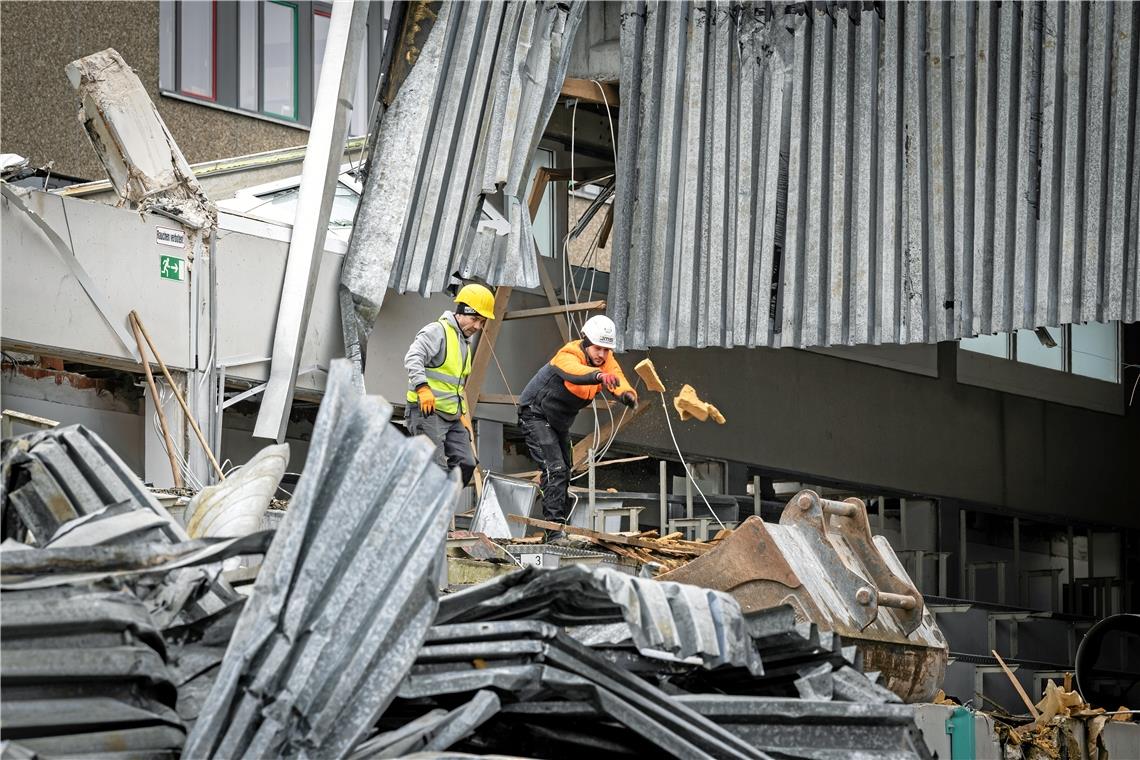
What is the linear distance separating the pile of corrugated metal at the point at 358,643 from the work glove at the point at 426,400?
648cm

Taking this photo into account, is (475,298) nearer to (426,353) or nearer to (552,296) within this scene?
(426,353)

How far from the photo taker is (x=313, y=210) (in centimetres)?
1404

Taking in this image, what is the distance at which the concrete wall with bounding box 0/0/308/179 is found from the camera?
2036cm

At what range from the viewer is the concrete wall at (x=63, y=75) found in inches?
802

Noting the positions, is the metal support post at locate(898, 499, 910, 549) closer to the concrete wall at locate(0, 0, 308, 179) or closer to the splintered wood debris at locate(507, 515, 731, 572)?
the splintered wood debris at locate(507, 515, 731, 572)

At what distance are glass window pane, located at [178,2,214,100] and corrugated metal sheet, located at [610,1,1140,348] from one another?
30.5ft

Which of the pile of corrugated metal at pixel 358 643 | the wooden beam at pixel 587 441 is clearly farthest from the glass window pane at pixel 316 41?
the pile of corrugated metal at pixel 358 643

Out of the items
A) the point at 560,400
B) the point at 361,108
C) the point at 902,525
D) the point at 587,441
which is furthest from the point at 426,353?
the point at 361,108

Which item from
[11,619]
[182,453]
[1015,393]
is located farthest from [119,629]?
[1015,393]

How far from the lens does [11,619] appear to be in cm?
467

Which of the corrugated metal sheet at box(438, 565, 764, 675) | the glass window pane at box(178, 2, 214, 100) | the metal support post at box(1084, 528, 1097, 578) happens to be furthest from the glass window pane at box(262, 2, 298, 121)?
the corrugated metal sheet at box(438, 565, 764, 675)

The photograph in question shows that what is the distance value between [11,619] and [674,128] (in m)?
10.5

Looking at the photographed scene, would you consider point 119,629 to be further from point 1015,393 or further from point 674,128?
point 1015,393

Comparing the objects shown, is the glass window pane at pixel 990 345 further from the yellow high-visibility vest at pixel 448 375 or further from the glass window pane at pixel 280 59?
the yellow high-visibility vest at pixel 448 375
